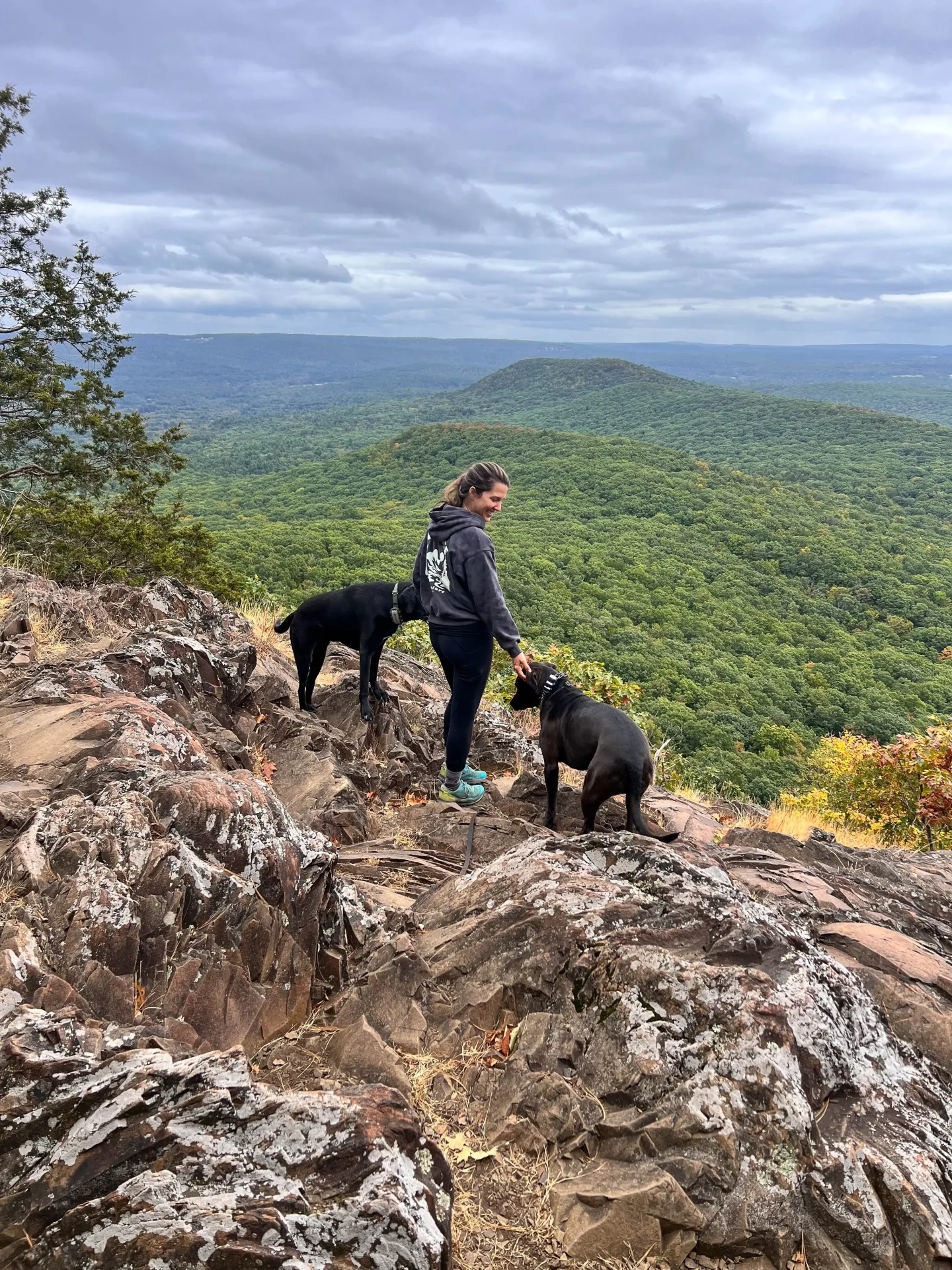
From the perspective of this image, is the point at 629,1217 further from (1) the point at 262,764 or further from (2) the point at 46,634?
(2) the point at 46,634

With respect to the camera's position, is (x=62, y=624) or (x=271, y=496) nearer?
(x=62, y=624)

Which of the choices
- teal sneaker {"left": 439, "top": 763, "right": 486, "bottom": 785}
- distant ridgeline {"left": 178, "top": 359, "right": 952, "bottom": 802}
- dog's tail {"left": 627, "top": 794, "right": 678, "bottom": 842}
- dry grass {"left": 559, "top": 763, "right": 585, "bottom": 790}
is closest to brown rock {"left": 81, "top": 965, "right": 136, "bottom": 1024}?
teal sneaker {"left": 439, "top": 763, "right": 486, "bottom": 785}

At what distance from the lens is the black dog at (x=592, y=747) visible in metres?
5.20

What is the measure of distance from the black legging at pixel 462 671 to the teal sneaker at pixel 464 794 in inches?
7.8

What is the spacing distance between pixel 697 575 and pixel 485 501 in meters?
56.1

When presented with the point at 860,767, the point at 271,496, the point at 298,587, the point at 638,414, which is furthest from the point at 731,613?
the point at 638,414

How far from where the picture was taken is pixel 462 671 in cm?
550

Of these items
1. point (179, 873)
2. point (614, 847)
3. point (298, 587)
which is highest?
point (179, 873)

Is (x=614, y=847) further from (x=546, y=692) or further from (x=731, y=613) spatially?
(x=731, y=613)

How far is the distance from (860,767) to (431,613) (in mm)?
10014

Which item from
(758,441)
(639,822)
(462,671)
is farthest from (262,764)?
(758,441)

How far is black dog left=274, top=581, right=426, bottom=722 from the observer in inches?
294

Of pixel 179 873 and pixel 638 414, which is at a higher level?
pixel 638 414

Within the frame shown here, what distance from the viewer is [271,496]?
9300 cm
